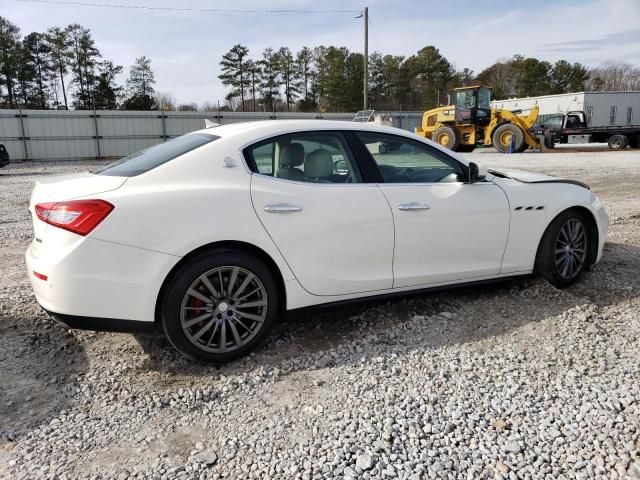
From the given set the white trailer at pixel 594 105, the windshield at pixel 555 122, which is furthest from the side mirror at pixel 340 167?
the white trailer at pixel 594 105

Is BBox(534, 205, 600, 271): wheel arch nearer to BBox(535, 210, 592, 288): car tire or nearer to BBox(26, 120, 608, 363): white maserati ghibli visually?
BBox(535, 210, 592, 288): car tire

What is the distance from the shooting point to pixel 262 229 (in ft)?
10.7

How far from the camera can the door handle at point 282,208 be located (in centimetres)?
329

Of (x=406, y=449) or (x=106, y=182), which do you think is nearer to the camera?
(x=406, y=449)

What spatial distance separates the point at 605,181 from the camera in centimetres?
1309

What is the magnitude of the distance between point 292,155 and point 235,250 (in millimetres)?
821

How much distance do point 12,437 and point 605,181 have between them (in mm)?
13808

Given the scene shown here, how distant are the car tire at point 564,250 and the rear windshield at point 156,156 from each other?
2854mm

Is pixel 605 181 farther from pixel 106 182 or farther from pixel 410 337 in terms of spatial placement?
pixel 106 182

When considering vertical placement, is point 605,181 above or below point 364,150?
below

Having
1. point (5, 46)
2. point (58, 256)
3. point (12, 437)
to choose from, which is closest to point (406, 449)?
point (12, 437)

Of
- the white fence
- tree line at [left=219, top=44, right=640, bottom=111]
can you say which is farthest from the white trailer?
the white fence

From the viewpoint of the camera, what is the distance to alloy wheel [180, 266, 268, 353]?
10.4ft

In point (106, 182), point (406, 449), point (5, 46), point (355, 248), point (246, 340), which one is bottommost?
point (406, 449)
